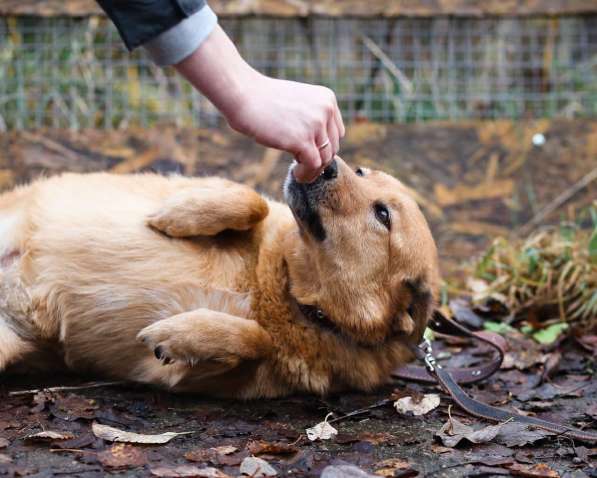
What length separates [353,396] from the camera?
358 centimetres

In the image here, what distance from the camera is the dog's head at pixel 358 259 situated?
3.38m

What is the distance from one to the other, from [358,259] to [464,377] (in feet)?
3.21

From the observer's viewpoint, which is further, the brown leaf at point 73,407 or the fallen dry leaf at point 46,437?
the brown leaf at point 73,407

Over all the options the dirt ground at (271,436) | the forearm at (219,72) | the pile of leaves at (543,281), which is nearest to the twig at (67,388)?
the dirt ground at (271,436)

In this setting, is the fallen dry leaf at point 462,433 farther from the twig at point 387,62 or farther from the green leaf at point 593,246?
the twig at point 387,62

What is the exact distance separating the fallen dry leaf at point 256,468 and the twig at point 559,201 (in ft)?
13.3

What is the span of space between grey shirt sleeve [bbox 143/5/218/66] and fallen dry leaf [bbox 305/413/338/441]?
159 centimetres

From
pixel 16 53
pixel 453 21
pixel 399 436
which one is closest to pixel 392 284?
pixel 399 436

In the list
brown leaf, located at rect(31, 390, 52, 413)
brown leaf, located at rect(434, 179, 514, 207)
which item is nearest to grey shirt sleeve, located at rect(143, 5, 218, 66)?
brown leaf, located at rect(31, 390, 52, 413)

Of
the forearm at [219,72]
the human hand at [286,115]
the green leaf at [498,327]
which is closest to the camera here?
the forearm at [219,72]

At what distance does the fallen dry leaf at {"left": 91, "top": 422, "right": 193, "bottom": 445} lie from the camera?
279 centimetres

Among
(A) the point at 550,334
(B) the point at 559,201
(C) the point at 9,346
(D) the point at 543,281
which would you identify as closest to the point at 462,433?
(A) the point at 550,334

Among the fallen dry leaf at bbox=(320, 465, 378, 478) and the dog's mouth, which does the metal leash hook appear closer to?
the dog's mouth

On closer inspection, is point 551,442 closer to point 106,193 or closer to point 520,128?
point 106,193
